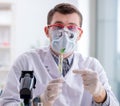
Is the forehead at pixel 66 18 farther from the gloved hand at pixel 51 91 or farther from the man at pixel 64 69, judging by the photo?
the gloved hand at pixel 51 91

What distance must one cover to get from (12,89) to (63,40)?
0.99ft

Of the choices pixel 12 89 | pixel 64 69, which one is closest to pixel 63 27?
pixel 64 69

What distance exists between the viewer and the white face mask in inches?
44.3

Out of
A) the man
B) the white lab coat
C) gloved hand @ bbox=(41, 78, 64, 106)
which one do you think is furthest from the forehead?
gloved hand @ bbox=(41, 78, 64, 106)

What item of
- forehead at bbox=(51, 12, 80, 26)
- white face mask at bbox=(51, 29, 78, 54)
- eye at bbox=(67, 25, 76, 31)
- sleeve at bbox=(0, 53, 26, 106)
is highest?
forehead at bbox=(51, 12, 80, 26)

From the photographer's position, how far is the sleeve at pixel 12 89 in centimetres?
A: 110

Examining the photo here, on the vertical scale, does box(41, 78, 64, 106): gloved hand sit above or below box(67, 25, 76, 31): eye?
below

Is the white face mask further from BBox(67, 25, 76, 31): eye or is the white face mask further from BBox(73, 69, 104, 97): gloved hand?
BBox(73, 69, 104, 97): gloved hand

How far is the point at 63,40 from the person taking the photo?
44.6 inches

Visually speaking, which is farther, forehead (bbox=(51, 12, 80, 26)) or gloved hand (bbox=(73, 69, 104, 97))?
forehead (bbox=(51, 12, 80, 26))

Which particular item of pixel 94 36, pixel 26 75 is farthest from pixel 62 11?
pixel 94 36

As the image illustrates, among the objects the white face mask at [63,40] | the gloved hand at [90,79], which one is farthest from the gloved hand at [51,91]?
the white face mask at [63,40]

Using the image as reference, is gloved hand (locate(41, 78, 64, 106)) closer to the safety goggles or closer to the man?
the man

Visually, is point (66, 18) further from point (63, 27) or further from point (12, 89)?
point (12, 89)
